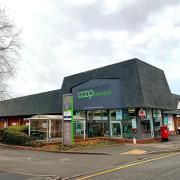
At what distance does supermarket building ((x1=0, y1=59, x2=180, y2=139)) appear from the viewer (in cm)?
2744

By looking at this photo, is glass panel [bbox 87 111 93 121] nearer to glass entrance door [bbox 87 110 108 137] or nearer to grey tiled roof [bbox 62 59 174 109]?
glass entrance door [bbox 87 110 108 137]

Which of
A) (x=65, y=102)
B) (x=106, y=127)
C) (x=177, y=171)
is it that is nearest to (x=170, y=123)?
(x=106, y=127)

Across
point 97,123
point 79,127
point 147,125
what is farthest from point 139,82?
point 79,127

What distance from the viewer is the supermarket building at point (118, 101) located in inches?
1080

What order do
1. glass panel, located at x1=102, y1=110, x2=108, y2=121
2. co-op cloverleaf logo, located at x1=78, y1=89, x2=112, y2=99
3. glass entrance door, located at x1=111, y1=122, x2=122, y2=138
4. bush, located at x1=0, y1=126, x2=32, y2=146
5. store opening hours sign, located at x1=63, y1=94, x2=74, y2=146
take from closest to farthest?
1. store opening hours sign, located at x1=63, y1=94, x2=74, y2=146
2. bush, located at x1=0, y1=126, x2=32, y2=146
3. glass entrance door, located at x1=111, y1=122, x2=122, y2=138
4. co-op cloverleaf logo, located at x1=78, y1=89, x2=112, y2=99
5. glass panel, located at x1=102, y1=110, x2=108, y2=121

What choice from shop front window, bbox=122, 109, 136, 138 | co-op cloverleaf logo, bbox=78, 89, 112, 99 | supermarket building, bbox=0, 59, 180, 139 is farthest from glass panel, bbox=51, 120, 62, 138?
shop front window, bbox=122, 109, 136, 138

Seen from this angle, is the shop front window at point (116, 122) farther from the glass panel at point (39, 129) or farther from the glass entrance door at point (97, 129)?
the glass panel at point (39, 129)

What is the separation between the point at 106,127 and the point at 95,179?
20786mm

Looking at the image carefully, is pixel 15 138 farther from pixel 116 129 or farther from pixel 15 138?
pixel 116 129

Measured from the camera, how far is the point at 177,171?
33.9 feet

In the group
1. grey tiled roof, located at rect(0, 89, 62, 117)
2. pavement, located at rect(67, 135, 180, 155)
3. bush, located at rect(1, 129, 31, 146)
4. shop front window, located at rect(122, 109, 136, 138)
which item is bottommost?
pavement, located at rect(67, 135, 180, 155)

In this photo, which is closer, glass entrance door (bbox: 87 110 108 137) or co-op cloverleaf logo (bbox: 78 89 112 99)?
co-op cloverleaf logo (bbox: 78 89 112 99)

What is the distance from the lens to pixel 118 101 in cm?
2844

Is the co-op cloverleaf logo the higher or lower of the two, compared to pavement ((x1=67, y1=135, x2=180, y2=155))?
higher
